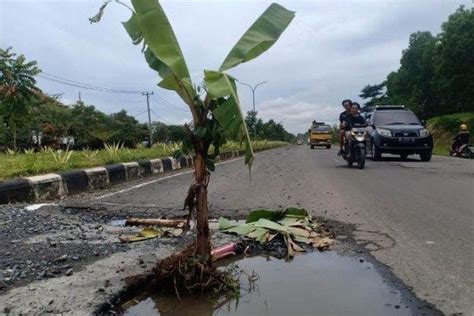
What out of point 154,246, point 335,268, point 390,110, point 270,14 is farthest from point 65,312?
point 390,110

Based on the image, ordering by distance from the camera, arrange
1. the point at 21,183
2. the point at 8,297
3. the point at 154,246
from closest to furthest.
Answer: the point at 8,297 → the point at 154,246 → the point at 21,183

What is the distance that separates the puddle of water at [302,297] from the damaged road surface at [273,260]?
0.06 ft

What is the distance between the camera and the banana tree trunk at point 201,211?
10.1 feet

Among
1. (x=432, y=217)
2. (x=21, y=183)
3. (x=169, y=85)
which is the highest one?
(x=169, y=85)

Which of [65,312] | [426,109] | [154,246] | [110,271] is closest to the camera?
[65,312]

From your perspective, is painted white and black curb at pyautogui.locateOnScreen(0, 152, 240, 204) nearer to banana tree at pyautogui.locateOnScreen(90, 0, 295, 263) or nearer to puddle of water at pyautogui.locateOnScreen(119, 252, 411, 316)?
banana tree at pyautogui.locateOnScreen(90, 0, 295, 263)

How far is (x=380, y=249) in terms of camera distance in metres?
3.92

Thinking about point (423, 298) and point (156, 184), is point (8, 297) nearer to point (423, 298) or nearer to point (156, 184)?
point (423, 298)

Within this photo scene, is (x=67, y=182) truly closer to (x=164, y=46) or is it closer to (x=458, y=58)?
(x=164, y=46)

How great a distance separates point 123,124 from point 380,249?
1842 inches

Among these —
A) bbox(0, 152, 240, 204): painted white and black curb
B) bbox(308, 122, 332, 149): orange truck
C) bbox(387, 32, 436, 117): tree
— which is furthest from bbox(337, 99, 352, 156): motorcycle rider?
bbox(387, 32, 436, 117): tree

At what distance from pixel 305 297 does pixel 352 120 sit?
9.96m

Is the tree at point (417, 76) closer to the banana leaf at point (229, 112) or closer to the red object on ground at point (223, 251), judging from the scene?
the red object on ground at point (223, 251)

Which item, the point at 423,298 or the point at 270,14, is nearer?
the point at 423,298
